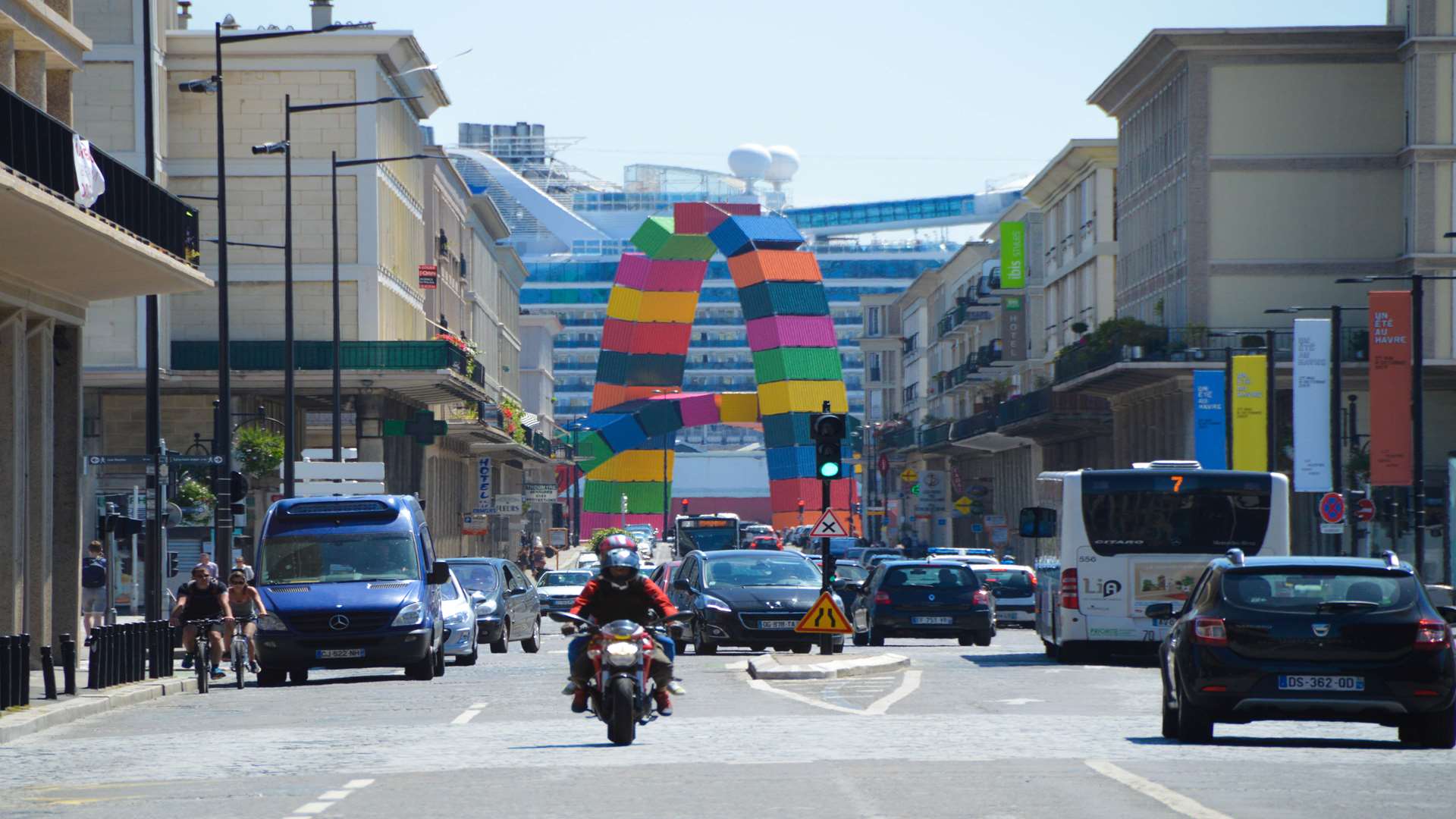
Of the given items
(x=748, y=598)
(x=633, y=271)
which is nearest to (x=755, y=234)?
(x=633, y=271)

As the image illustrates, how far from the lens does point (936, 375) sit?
4373 inches

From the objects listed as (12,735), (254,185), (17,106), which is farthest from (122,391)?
(12,735)

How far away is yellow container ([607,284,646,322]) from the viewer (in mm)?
107000

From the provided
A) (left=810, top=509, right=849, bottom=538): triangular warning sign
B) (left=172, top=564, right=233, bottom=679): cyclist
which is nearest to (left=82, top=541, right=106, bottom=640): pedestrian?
(left=172, top=564, right=233, bottom=679): cyclist

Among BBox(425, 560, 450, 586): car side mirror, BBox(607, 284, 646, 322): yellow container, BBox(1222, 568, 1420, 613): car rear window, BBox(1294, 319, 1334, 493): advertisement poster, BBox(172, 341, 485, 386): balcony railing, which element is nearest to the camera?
BBox(1222, 568, 1420, 613): car rear window

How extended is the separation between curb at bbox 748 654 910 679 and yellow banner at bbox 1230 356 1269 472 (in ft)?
106

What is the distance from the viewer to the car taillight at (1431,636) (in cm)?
1583

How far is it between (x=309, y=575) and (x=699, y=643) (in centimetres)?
719

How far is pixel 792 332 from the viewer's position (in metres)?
101

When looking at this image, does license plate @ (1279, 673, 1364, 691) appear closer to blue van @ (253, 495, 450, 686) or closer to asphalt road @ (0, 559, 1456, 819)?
asphalt road @ (0, 559, 1456, 819)

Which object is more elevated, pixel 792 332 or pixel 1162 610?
pixel 792 332

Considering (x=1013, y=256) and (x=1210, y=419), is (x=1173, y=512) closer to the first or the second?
(x=1210, y=419)

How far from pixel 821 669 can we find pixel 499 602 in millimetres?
11933

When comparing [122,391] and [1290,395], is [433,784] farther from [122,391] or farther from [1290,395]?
[1290,395]
